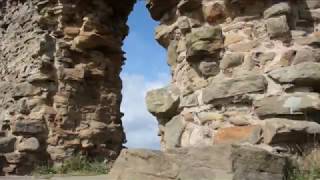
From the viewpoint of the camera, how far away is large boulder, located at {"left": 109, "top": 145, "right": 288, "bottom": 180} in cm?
297

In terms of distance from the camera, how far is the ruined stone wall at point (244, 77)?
3432 millimetres

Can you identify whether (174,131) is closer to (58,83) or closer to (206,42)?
(206,42)

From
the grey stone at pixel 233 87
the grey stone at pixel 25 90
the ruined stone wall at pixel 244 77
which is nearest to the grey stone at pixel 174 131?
the ruined stone wall at pixel 244 77

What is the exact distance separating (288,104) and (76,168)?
3855mm

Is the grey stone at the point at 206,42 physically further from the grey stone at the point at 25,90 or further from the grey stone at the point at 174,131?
the grey stone at the point at 25,90

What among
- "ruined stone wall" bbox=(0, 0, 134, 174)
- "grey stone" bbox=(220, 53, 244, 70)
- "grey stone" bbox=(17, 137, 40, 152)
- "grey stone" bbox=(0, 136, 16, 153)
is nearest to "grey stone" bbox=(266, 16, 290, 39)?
"grey stone" bbox=(220, 53, 244, 70)

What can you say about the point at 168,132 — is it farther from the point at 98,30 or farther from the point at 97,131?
the point at 98,30

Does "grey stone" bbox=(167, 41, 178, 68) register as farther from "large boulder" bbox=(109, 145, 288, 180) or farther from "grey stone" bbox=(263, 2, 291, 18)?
"large boulder" bbox=(109, 145, 288, 180)

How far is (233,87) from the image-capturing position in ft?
12.1

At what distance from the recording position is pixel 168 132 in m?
4.23

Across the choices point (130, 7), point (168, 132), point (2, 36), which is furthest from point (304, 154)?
point (2, 36)

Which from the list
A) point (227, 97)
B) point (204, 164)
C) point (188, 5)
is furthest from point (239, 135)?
point (188, 5)

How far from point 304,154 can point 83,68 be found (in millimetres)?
4394

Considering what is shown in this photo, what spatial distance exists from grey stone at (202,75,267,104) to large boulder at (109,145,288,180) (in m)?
0.65
